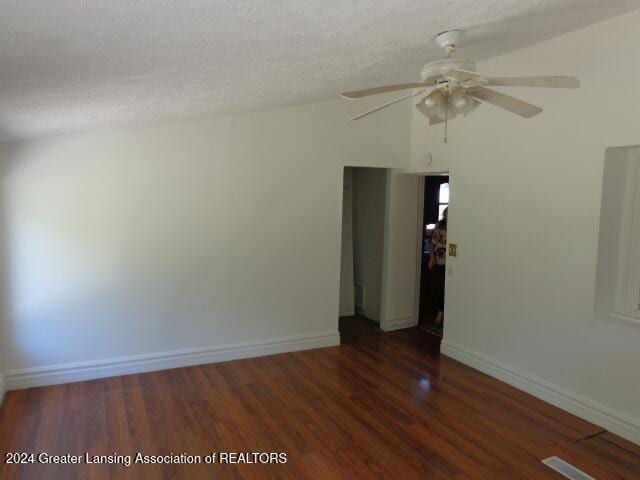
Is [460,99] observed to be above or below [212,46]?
below

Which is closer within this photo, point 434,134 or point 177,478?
point 177,478

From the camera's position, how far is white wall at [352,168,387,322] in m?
5.57

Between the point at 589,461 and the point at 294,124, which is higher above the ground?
the point at 294,124

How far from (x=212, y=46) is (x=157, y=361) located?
3.09m

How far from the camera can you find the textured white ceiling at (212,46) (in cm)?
153

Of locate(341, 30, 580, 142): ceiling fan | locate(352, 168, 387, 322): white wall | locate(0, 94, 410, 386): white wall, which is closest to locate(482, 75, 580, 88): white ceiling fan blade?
locate(341, 30, 580, 142): ceiling fan

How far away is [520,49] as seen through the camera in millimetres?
3711

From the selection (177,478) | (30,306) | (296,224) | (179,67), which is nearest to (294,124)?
(296,224)

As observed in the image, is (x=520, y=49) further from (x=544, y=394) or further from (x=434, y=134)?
(x=544, y=394)

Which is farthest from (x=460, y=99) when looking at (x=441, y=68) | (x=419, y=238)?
(x=419, y=238)

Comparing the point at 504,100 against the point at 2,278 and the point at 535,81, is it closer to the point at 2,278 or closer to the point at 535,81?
the point at 535,81

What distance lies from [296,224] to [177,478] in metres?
2.59

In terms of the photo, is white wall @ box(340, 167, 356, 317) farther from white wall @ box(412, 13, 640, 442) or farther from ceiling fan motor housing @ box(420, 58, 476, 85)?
ceiling fan motor housing @ box(420, 58, 476, 85)

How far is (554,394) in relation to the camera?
3559mm
